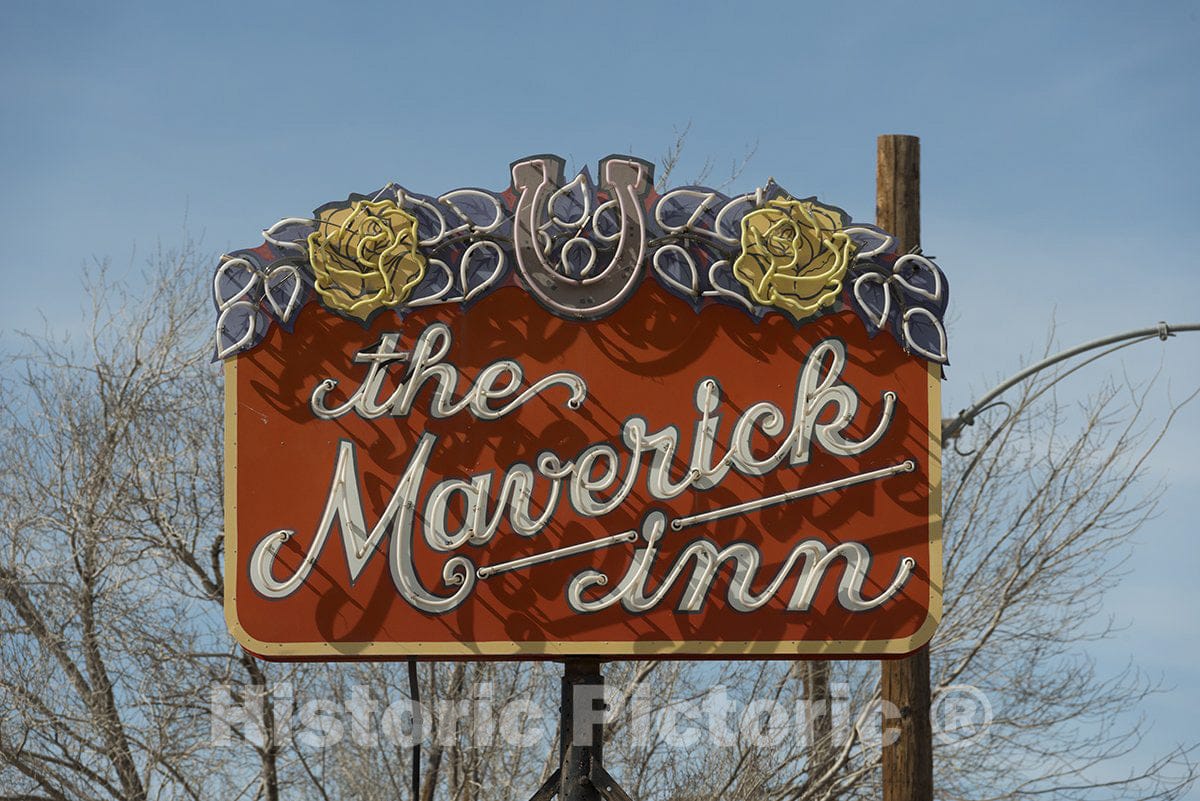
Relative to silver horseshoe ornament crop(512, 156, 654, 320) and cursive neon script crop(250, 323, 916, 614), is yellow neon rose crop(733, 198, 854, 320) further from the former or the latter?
silver horseshoe ornament crop(512, 156, 654, 320)

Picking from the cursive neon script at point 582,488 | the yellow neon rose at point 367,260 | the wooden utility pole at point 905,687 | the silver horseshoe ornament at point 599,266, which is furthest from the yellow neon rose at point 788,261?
the yellow neon rose at point 367,260

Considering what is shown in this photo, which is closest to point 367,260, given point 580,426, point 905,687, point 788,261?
point 580,426

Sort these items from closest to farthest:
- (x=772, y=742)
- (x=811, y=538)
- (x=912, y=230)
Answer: (x=811, y=538)
(x=912, y=230)
(x=772, y=742)

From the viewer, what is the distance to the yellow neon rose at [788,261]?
31.0 ft

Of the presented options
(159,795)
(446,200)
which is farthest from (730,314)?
(159,795)

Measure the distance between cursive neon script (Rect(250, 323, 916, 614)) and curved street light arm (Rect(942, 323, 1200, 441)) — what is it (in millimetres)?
2445

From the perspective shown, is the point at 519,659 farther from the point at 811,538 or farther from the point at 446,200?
the point at 446,200

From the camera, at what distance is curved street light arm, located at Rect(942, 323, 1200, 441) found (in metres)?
11.6

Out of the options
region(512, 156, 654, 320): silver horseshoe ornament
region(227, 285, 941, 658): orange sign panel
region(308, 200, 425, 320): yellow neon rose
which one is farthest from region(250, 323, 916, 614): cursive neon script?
region(512, 156, 654, 320): silver horseshoe ornament

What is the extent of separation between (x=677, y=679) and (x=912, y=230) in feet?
21.1

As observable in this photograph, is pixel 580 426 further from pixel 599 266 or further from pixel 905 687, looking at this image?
pixel 905 687

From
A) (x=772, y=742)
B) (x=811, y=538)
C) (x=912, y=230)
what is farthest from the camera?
(x=772, y=742)

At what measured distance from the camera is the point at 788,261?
948 cm

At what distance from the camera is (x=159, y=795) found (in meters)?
16.1
